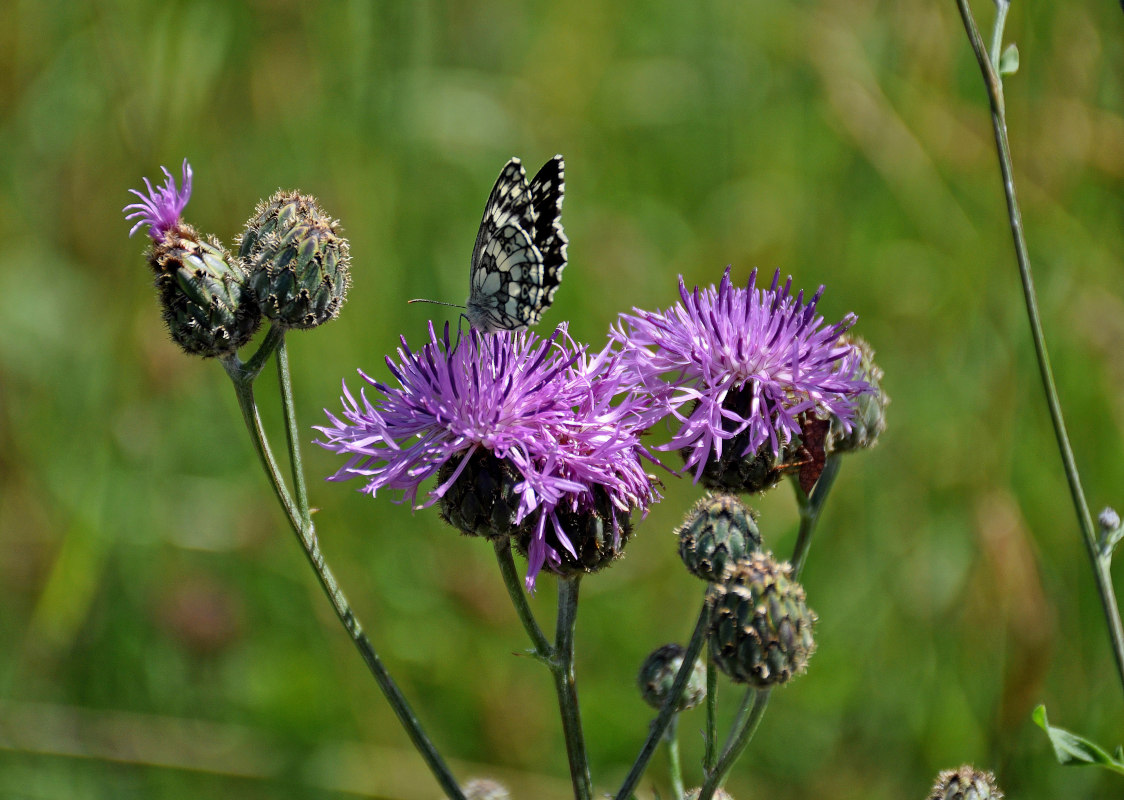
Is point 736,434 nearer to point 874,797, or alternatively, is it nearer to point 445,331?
point 445,331

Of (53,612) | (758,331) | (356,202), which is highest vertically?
(356,202)

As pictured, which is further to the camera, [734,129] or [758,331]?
[734,129]

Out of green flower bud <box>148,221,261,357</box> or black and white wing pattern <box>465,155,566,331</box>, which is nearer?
green flower bud <box>148,221,261,357</box>

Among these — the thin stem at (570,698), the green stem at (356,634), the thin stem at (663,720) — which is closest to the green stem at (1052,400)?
the thin stem at (663,720)

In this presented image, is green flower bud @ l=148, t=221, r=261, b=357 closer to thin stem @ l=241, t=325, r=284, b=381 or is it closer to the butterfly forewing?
thin stem @ l=241, t=325, r=284, b=381

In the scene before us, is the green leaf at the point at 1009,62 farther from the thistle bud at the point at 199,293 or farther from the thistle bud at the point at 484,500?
the thistle bud at the point at 199,293

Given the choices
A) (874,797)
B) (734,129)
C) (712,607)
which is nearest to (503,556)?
(712,607)

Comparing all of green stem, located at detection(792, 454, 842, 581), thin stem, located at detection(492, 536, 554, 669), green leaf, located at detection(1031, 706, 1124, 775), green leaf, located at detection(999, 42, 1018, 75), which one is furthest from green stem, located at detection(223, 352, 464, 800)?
green leaf, located at detection(999, 42, 1018, 75)
